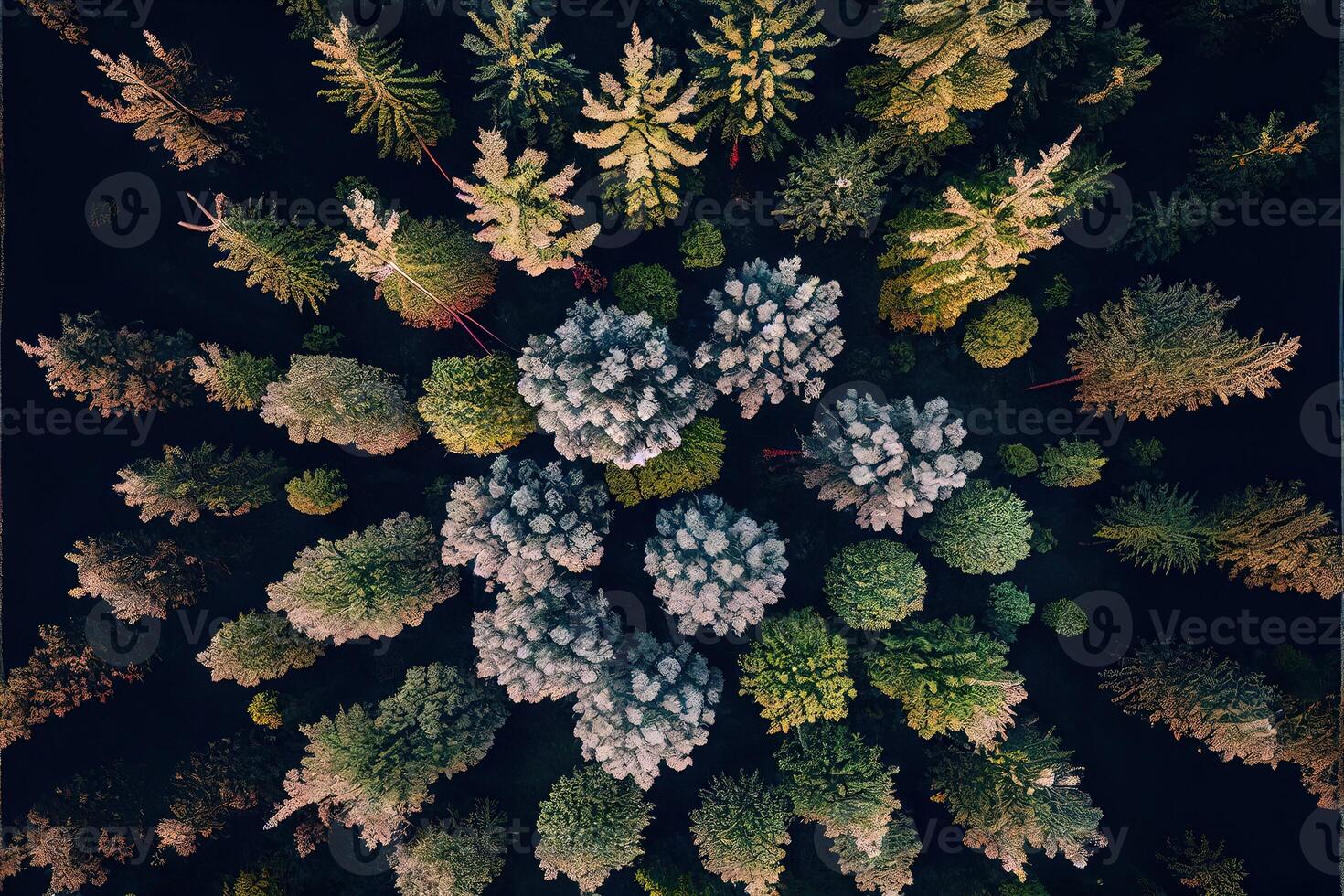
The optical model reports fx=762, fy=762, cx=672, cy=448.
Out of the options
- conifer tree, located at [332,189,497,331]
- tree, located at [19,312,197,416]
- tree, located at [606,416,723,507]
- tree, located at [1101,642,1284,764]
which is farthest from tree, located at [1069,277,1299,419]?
tree, located at [19,312,197,416]

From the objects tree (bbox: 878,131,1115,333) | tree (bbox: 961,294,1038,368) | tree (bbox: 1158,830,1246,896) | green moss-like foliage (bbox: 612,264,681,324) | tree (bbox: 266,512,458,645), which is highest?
green moss-like foliage (bbox: 612,264,681,324)

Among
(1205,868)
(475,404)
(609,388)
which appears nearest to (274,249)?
(475,404)

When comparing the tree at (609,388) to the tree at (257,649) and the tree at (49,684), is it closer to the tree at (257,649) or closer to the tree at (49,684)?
the tree at (257,649)

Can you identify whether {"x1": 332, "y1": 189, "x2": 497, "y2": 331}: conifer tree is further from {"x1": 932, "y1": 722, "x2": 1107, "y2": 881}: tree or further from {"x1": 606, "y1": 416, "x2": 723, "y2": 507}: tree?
{"x1": 932, "y1": 722, "x2": 1107, "y2": 881}: tree

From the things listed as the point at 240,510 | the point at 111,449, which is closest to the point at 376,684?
the point at 240,510

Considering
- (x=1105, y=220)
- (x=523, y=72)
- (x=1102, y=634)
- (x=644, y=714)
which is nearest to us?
(x=523, y=72)

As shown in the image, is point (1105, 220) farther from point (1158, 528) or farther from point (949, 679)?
point (949, 679)
